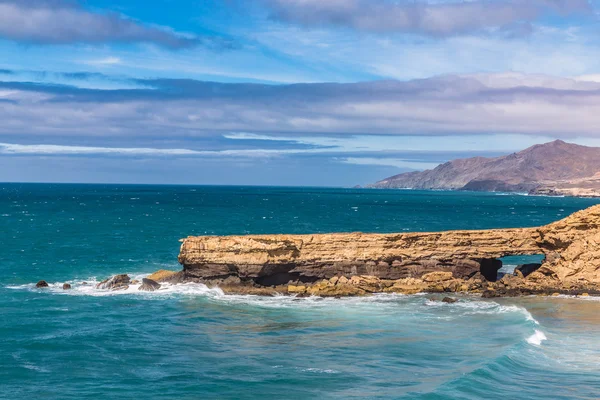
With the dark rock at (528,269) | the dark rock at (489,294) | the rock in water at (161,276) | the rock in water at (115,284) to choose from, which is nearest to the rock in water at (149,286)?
the rock in water at (115,284)

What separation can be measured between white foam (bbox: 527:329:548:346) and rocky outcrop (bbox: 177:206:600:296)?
10.9 metres

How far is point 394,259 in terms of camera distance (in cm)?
4156

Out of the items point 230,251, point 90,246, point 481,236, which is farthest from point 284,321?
point 90,246

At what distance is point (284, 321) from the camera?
32594mm

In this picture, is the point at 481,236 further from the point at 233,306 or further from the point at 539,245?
the point at 233,306

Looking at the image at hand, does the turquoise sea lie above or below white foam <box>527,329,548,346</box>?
below

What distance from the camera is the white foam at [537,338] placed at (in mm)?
28136

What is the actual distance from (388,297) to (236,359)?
15586 millimetres

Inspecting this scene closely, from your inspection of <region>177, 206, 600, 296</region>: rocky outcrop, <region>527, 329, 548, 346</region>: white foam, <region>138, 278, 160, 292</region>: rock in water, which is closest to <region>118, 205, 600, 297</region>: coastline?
<region>177, 206, 600, 296</region>: rocky outcrop

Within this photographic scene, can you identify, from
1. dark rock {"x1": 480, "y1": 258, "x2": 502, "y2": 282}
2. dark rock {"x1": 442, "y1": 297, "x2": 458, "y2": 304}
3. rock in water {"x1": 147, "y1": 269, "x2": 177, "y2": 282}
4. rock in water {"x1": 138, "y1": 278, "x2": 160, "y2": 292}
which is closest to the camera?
dark rock {"x1": 442, "y1": 297, "x2": 458, "y2": 304}

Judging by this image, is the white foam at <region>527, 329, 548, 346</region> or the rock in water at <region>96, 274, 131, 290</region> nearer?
the white foam at <region>527, 329, 548, 346</region>

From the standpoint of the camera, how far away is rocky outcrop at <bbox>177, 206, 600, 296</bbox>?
40500 millimetres

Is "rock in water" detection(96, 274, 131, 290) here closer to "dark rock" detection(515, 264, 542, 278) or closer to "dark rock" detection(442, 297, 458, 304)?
"dark rock" detection(442, 297, 458, 304)

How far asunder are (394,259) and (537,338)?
45.2ft
